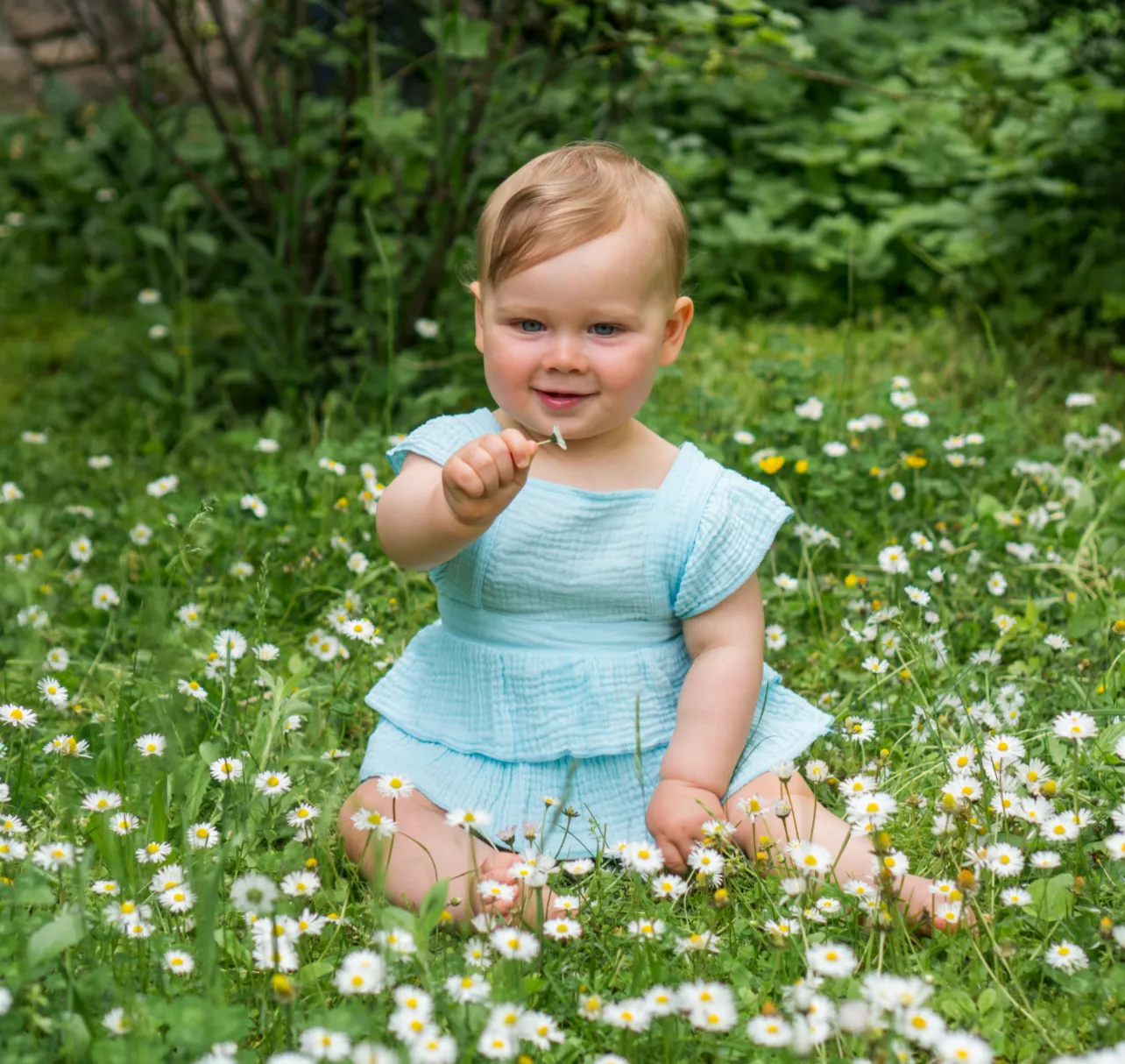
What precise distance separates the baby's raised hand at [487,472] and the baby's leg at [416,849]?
44cm

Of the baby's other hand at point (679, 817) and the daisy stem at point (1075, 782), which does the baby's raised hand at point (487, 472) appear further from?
the daisy stem at point (1075, 782)

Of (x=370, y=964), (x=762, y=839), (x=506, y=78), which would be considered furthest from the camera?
(x=506, y=78)

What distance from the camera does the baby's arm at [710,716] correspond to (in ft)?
6.28

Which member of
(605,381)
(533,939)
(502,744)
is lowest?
(502,744)

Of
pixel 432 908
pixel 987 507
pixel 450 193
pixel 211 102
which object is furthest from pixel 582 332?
pixel 211 102

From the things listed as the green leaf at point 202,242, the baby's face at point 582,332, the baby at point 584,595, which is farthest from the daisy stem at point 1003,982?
the green leaf at point 202,242

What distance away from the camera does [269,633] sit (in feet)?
8.66

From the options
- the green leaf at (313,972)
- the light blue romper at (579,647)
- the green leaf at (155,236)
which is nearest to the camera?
the green leaf at (313,972)

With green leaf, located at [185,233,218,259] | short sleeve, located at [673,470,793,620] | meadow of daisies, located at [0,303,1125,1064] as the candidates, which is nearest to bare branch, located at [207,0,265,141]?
green leaf, located at [185,233,218,259]

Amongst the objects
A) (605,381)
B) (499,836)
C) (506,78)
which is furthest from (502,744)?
(506,78)

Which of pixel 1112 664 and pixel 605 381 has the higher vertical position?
pixel 605 381

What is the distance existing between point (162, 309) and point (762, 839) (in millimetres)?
2733

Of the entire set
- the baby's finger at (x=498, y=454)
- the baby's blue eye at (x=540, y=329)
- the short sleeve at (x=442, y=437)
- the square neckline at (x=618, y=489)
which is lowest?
the square neckline at (x=618, y=489)

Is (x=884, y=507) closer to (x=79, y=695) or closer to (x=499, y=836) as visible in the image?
(x=499, y=836)
